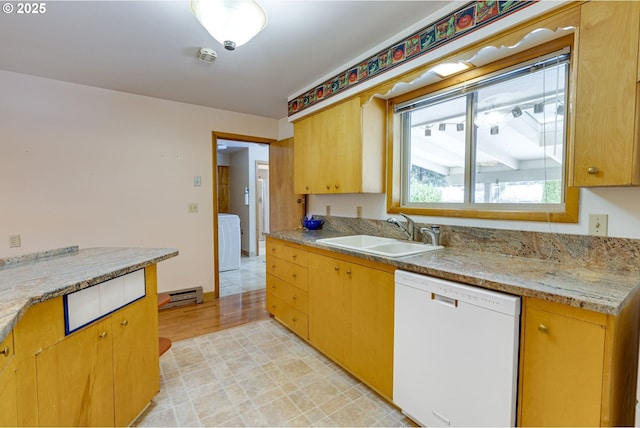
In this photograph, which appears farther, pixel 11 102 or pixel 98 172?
pixel 98 172

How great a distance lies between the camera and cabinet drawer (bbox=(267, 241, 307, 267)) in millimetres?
2432

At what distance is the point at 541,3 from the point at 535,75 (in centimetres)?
46

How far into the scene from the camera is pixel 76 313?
1187mm

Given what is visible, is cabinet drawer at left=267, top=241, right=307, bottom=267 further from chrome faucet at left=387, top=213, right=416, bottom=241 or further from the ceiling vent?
the ceiling vent

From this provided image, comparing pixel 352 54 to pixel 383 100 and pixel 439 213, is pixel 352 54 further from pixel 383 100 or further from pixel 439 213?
pixel 439 213

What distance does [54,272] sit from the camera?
131cm

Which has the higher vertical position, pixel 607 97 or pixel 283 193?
pixel 607 97

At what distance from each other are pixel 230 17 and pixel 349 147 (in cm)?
130

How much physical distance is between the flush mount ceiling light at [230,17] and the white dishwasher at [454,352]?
60.2 inches

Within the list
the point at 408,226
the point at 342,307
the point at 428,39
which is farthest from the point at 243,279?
the point at 428,39

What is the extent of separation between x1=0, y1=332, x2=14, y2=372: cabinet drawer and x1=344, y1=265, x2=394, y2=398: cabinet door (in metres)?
1.56

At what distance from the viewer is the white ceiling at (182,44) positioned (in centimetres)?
170

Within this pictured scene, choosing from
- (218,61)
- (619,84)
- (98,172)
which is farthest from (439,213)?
(98,172)

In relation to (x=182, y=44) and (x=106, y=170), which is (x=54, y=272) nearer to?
(x=182, y=44)
